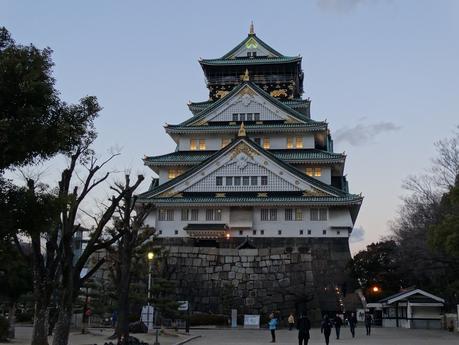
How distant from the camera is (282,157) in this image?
2201 inches

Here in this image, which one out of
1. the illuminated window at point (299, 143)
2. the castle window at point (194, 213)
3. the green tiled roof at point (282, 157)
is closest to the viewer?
the castle window at point (194, 213)

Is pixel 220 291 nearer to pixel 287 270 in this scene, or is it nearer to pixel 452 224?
pixel 287 270

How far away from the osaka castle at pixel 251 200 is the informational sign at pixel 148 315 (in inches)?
290

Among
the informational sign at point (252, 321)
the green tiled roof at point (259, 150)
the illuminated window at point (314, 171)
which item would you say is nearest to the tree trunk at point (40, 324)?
the informational sign at point (252, 321)

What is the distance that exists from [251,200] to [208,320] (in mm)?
15251

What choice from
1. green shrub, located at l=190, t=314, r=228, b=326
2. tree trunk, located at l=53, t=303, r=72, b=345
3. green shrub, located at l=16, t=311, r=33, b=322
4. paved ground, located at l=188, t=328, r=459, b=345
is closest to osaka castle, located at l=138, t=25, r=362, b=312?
green shrub, located at l=190, t=314, r=228, b=326

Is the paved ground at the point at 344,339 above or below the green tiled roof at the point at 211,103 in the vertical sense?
below

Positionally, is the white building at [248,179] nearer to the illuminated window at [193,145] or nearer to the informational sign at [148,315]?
the illuminated window at [193,145]

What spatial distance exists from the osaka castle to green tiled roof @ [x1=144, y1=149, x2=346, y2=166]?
0.10 metres

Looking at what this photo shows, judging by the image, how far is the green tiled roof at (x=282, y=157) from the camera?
180ft

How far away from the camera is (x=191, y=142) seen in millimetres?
59500

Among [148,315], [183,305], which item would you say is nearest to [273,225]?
[183,305]

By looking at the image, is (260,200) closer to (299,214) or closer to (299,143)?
(299,214)

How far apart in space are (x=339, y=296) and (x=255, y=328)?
1198 centimetres
